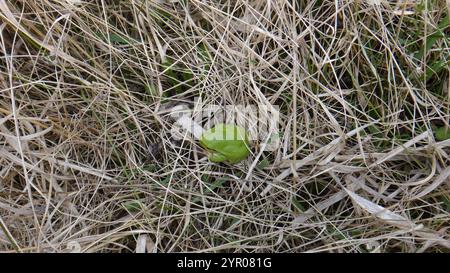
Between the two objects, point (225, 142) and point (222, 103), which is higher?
point (222, 103)

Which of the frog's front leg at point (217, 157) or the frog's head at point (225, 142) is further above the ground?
the frog's head at point (225, 142)

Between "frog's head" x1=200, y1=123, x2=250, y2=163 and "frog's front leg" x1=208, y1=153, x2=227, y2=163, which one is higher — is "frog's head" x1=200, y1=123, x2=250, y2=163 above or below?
above

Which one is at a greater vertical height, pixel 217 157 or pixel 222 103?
pixel 222 103

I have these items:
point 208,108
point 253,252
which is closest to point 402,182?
point 253,252

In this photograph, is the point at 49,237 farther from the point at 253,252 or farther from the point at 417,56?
the point at 417,56
